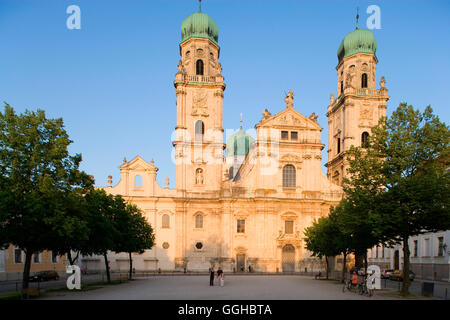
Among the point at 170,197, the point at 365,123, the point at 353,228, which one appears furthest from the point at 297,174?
the point at 353,228

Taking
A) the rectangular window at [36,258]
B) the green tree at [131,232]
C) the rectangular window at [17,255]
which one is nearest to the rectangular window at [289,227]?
the green tree at [131,232]

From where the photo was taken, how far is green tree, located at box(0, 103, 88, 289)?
2536 centimetres

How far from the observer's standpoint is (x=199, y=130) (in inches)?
2482

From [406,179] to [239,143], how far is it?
62.8 m

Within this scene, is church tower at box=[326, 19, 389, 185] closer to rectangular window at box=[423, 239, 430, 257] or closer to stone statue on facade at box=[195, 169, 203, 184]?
rectangular window at box=[423, 239, 430, 257]

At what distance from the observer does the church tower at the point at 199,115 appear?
62438 millimetres

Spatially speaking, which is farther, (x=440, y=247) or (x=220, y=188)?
(x=220, y=188)

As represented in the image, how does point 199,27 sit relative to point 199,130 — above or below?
above

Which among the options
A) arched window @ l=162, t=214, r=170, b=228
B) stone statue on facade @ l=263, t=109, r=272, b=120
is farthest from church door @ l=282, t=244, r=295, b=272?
stone statue on facade @ l=263, t=109, r=272, b=120

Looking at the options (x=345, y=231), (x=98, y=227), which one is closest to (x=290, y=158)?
(x=345, y=231)

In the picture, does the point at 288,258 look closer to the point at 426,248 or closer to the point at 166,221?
the point at 166,221

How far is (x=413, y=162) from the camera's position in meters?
29.1

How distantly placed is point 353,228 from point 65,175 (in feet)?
60.7
